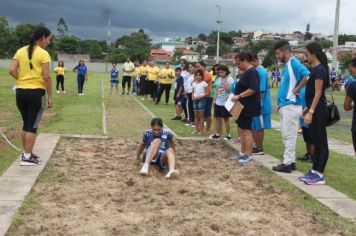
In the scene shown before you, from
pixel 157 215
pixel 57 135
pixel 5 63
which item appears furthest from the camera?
pixel 5 63

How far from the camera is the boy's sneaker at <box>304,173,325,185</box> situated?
22.5 feet

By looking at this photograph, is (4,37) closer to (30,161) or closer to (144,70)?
(144,70)

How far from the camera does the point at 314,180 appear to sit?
689cm

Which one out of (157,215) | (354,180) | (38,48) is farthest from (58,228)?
(354,180)

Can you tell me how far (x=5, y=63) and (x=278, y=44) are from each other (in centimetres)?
6641

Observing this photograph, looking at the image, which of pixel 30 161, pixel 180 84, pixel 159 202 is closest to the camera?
pixel 159 202

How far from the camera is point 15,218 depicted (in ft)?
16.4

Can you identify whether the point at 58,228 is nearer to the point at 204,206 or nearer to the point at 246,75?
the point at 204,206

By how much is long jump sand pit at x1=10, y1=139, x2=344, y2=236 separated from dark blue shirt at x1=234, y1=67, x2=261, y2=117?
0.90 meters

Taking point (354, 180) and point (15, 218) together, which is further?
point (354, 180)

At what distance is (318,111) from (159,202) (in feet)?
8.50

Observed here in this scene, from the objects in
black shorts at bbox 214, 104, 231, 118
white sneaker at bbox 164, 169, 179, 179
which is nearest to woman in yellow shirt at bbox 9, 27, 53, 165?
white sneaker at bbox 164, 169, 179, 179

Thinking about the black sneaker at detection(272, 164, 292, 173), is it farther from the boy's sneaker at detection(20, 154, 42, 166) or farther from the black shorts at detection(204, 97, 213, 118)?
the black shorts at detection(204, 97, 213, 118)

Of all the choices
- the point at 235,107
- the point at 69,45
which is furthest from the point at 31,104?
the point at 69,45
